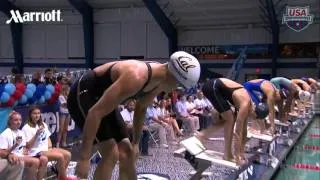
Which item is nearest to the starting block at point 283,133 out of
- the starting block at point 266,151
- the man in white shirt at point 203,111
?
the starting block at point 266,151

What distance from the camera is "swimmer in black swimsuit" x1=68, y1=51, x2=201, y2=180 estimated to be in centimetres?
249

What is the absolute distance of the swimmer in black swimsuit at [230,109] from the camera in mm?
5008

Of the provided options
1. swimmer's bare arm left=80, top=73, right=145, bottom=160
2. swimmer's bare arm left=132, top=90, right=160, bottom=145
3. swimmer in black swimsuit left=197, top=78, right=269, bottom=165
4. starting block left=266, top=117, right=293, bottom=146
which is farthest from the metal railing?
swimmer's bare arm left=80, top=73, right=145, bottom=160

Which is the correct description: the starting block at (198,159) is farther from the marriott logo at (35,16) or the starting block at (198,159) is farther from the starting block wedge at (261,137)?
the marriott logo at (35,16)

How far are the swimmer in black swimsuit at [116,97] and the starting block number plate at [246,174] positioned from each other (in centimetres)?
170

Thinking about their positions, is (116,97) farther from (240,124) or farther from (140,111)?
(240,124)

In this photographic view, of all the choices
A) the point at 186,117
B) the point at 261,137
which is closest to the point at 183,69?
the point at 261,137

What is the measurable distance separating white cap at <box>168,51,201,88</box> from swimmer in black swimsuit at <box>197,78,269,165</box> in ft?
7.39

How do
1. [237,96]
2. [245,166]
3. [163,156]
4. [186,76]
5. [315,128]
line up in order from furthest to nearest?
[315,128] → [163,156] → [237,96] → [245,166] → [186,76]

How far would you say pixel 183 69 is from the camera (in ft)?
8.84

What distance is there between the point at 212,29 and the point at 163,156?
15478 mm

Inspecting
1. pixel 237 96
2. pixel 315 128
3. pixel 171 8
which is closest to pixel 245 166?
pixel 237 96

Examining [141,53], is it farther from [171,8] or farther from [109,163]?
[109,163]

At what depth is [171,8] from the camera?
69.3 ft
